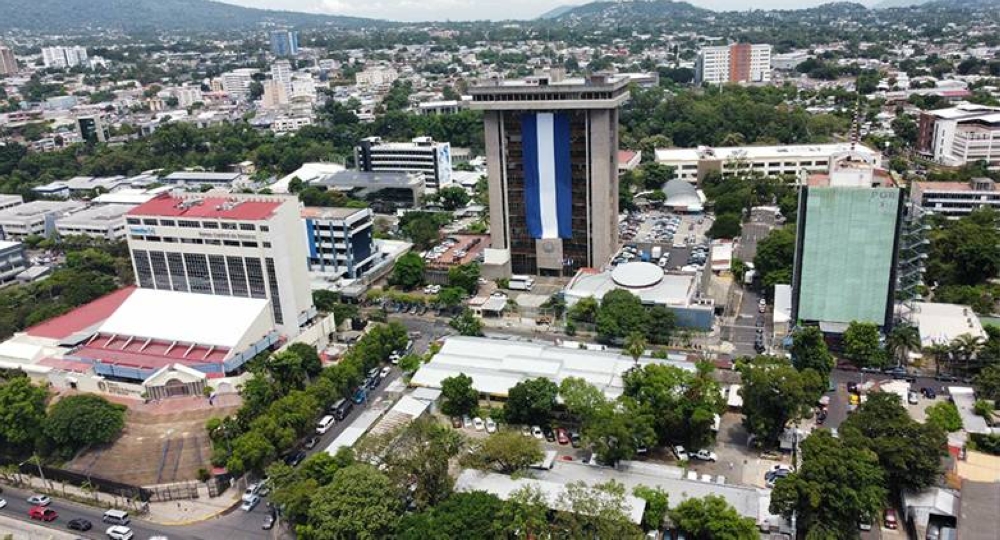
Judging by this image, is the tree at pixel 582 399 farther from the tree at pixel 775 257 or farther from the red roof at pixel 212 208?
the tree at pixel 775 257

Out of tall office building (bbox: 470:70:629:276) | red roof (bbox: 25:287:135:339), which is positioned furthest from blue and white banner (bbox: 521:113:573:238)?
red roof (bbox: 25:287:135:339)

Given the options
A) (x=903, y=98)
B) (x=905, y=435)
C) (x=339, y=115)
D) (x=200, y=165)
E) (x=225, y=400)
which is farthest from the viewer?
(x=339, y=115)

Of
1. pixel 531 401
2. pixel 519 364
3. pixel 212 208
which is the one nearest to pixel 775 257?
pixel 519 364

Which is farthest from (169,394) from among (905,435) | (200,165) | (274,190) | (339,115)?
(339,115)

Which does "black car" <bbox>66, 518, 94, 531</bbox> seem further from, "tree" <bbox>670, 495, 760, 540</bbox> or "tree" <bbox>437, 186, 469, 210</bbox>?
"tree" <bbox>437, 186, 469, 210</bbox>

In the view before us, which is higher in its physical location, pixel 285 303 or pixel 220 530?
pixel 285 303

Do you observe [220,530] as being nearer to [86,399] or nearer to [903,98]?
[86,399]
